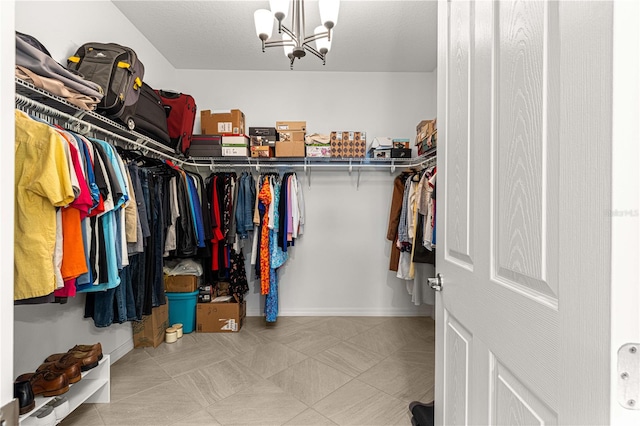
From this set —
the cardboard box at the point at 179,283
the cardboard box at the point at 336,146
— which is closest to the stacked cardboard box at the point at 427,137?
the cardboard box at the point at 336,146

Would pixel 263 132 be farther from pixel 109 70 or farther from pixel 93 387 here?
pixel 93 387

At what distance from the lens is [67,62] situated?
6.21ft

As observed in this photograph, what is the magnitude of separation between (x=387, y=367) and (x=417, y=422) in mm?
654

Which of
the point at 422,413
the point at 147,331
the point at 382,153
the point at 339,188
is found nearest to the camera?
the point at 422,413

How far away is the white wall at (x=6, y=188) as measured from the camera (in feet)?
1.51

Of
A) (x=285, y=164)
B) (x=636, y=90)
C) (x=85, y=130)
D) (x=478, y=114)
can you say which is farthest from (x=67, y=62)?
(x=636, y=90)

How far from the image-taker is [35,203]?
1.20 m

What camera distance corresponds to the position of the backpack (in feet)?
5.95

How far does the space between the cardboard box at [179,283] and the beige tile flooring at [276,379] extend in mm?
465

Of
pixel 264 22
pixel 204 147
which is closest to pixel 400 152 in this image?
pixel 264 22

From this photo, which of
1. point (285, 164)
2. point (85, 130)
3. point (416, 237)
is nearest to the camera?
point (85, 130)

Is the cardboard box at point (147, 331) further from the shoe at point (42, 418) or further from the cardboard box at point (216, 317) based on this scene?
the shoe at point (42, 418)

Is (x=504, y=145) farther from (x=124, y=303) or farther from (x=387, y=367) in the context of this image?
(x=124, y=303)

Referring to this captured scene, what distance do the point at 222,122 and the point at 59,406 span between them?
8.13 ft
